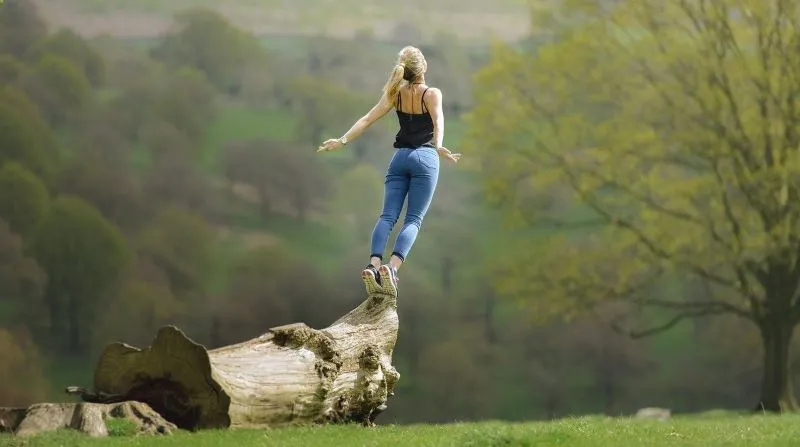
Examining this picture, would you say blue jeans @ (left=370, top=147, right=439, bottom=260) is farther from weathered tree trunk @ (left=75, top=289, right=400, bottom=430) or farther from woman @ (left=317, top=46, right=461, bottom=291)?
weathered tree trunk @ (left=75, top=289, right=400, bottom=430)

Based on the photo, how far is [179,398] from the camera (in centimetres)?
852

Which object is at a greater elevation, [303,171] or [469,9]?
[469,9]

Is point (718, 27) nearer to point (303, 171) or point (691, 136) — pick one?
point (691, 136)

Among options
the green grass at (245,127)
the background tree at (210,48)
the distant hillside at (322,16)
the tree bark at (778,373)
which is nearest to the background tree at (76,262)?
the green grass at (245,127)

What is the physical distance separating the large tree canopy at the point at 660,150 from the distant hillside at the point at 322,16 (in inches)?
81.3

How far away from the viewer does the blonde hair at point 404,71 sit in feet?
29.4

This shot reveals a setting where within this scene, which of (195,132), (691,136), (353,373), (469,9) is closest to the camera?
(353,373)

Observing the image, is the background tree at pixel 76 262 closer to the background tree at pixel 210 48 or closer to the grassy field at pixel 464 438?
the background tree at pixel 210 48

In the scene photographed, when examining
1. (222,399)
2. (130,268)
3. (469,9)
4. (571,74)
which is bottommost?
(222,399)

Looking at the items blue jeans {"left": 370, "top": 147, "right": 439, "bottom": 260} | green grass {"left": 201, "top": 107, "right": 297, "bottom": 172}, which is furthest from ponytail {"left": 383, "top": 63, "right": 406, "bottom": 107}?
green grass {"left": 201, "top": 107, "right": 297, "bottom": 172}

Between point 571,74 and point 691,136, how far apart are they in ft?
6.97

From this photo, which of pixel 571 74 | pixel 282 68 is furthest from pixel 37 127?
pixel 571 74

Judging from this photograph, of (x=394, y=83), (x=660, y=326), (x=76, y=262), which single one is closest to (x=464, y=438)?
(x=394, y=83)

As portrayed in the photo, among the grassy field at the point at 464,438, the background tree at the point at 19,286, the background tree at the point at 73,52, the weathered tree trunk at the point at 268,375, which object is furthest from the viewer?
the background tree at the point at 73,52
